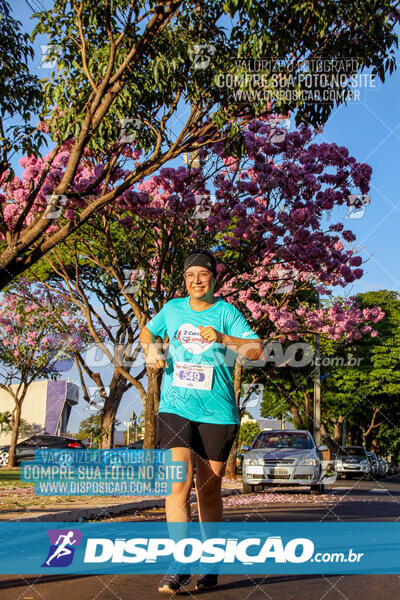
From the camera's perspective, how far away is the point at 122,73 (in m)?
9.14

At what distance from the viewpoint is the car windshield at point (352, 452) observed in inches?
1437

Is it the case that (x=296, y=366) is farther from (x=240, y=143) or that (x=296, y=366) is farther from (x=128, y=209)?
(x=240, y=143)

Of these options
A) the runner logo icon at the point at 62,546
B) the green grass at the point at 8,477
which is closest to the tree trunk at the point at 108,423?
the green grass at the point at 8,477

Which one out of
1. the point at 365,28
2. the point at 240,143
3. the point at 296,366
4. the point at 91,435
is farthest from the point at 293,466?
the point at 296,366

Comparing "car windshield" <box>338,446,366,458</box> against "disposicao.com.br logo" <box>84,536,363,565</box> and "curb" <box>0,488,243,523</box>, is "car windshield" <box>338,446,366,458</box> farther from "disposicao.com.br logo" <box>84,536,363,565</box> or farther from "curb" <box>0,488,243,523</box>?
"disposicao.com.br logo" <box>84,536,363,565</box>

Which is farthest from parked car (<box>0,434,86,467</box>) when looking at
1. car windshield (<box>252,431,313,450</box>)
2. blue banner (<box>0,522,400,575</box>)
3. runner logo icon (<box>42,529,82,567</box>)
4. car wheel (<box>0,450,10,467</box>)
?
runner logo icon (<box>42,529,82,567</box>)

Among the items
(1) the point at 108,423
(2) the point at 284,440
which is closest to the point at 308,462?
(2) the point at 284,440

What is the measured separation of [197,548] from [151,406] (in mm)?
9745

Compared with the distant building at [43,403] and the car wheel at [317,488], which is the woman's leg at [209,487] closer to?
the car wheel at [317,488]

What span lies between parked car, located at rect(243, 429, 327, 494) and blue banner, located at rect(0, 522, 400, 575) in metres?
8.06

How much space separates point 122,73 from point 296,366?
30.7 meters

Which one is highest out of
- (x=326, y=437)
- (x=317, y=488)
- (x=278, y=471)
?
(x=326, y=437)

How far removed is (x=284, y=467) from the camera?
17.0 meters

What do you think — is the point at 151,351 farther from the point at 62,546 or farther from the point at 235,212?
the point at 235,212
